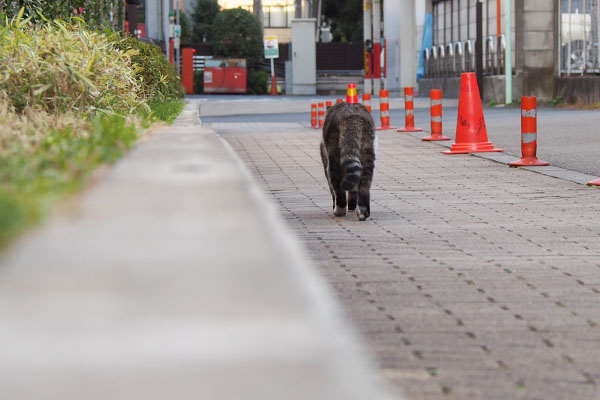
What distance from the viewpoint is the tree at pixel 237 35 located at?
58312 millimetres

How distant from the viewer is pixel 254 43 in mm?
59000

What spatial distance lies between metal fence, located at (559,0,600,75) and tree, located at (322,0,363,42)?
43.7 meters

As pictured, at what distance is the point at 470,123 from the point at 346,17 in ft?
201

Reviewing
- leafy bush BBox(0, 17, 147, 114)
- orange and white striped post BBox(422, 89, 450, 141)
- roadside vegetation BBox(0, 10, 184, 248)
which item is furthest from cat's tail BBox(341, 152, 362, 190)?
orange and white striped post BBox(422, 89, 450, 141)

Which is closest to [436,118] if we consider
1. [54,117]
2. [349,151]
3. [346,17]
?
[349,151]

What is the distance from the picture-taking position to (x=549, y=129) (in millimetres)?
18516

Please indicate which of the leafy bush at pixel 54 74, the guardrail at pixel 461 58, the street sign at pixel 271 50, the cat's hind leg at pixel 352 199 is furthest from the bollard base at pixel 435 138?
the street sign at pixel 271 50

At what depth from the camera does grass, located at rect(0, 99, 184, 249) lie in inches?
67.5

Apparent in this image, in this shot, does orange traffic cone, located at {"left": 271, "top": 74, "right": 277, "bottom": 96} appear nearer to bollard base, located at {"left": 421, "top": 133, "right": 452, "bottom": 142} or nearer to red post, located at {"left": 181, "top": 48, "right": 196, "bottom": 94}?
red post, located at {"left": 181, "top": 48, "right": 196, "bottom": 94}

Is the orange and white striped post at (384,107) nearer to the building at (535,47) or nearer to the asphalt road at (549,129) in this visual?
the asphalt road at (549,129)

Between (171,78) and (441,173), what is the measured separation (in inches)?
268

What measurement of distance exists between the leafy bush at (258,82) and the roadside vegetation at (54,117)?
45.1 m

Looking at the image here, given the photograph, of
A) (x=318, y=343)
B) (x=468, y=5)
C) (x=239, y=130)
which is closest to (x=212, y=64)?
(x=468, y=5)

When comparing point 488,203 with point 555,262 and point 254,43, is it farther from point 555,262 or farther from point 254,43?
point 254,43
